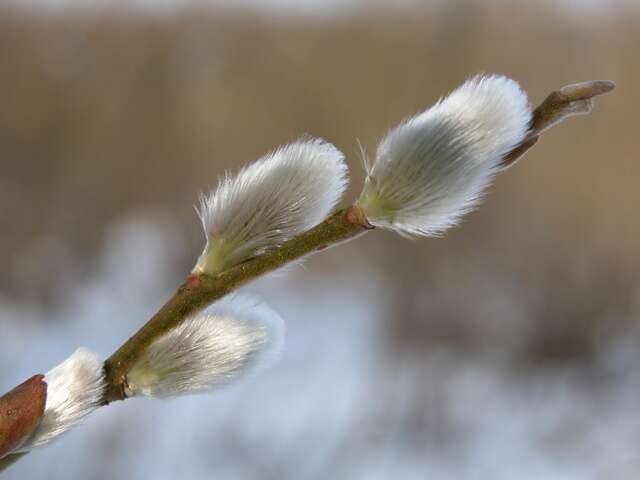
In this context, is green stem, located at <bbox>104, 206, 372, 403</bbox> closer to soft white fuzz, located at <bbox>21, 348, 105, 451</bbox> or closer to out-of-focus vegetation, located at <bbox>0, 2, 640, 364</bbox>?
soft white fuzz, located at <bbox>21, 348, 105, 451</bbox>

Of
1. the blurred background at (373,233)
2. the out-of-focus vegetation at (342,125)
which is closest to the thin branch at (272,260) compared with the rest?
the blurred background at (373,233)

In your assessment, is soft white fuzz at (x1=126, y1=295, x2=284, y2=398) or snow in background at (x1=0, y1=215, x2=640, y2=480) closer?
soft white fuzz at (x1=126, y1=295, x2=284, y2=398)

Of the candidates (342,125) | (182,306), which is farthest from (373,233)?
(182,306)

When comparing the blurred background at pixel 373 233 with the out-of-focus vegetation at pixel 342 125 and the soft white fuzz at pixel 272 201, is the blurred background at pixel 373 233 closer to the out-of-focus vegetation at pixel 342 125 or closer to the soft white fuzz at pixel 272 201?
the out-of-focus vegetation at pixel 342 125

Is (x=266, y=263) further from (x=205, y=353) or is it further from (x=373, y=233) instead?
(x=373, y=233)

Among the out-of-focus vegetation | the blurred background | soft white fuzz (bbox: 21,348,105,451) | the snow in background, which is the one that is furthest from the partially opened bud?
the out-of-focus vegetation

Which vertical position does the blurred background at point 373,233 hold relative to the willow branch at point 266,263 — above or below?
above

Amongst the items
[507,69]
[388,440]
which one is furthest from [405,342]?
[507,69]
